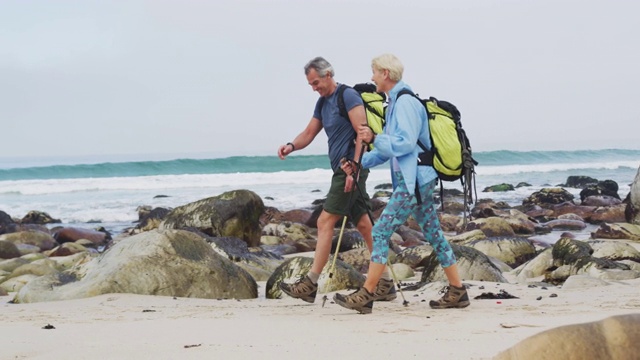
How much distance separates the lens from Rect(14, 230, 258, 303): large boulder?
24.9ft

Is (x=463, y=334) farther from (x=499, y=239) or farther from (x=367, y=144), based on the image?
(x=499, y=239)

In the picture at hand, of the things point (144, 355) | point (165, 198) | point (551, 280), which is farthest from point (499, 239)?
point (165, 198)

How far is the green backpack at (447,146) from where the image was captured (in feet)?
19.9

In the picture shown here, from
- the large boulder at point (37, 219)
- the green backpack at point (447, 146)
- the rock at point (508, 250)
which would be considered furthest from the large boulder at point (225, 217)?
the large boulder at point (37, 219)

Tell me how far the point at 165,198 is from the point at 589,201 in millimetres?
15807

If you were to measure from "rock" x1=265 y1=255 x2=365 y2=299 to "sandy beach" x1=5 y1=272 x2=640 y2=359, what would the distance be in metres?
0.38

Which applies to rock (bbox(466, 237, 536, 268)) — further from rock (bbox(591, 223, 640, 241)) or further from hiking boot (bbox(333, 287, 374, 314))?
hiking boot (bbox(333, 287, 374, 314))

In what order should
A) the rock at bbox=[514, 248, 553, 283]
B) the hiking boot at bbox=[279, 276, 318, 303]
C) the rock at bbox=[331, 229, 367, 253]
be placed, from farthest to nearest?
the rock at bbox=[331, 229, 367, 253]
the rock at bbox=[514, 248, 553, 283]
the hiking boot at bbox=[279, 276, 318, 303]

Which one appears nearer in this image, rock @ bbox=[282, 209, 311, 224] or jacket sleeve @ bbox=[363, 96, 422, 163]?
jacket sleeve @ bbox=[363, 96, 422, 163]

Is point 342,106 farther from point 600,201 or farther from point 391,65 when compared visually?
point 600,201

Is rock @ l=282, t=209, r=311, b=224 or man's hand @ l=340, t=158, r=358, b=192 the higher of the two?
man's hand @ l=340, t=158, r=358, b=192

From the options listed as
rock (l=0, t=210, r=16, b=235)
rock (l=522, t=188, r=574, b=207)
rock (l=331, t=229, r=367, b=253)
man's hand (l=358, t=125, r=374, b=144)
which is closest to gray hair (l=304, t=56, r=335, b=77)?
man's hand (l=358, t=125, r=374, b=144)

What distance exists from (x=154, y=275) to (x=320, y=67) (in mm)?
2636

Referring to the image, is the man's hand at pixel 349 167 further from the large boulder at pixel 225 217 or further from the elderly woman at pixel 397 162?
the large boulder at pixel 225 217
